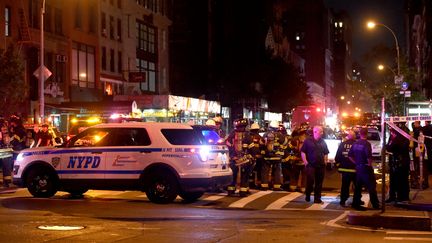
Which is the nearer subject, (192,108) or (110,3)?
(192,108)

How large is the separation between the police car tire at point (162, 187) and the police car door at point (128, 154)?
35 centimetres

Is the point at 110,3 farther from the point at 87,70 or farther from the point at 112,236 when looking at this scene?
the point at 112,236

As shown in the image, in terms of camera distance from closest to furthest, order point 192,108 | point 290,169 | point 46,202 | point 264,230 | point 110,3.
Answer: point 264,230 → point 46,202 → point 290,169 → point 192,108 → point 110,3

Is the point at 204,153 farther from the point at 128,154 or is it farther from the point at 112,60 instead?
the point at 112,60

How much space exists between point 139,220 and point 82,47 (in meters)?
32.2

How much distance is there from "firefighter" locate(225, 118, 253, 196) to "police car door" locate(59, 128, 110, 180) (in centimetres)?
332

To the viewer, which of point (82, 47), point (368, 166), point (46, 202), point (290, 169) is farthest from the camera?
point (82, 47)

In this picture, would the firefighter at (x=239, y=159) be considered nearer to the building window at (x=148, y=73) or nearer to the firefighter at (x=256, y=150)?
the firefighter at (x=256, y=150)

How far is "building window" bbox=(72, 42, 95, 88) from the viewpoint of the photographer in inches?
1628

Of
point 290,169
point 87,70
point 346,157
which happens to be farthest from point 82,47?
point 346,157

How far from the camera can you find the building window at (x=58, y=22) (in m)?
39.4

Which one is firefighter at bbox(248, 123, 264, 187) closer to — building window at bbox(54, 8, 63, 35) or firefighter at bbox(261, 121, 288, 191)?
firefighter at bbox(261, 121, 288, 191)

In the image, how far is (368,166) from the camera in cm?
1344

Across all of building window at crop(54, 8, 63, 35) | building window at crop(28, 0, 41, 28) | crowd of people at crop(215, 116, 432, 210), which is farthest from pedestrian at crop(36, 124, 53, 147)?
building window at crop(54, 8, 63, 35)
